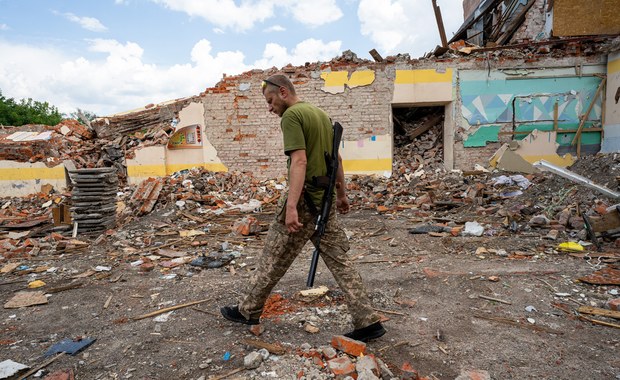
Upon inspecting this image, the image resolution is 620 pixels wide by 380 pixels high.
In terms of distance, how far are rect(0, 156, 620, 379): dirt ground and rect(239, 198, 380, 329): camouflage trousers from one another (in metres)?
0.34

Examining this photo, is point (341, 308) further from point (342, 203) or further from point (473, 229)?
point (473, 229)

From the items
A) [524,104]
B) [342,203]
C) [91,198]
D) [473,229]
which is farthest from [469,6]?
[342,203]

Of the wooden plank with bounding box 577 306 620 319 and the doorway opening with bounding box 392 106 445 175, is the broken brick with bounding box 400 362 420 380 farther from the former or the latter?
the doorway opening with bounding box 392 106 445 175

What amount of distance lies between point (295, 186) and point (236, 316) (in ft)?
4.13

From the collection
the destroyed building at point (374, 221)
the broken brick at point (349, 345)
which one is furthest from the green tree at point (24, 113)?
the broken brick at point (349, 345)

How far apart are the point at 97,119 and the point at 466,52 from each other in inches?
476

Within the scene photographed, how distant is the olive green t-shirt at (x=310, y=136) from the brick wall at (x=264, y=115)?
7855mm

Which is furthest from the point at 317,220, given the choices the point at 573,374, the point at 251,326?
the point at 573,374

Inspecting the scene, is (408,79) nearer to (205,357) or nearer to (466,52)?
(466,52)

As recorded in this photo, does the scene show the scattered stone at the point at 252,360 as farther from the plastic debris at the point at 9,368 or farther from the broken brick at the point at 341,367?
the plastic debris at the point at 9,368

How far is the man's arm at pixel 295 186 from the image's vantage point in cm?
231

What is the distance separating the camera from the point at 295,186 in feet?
7.64

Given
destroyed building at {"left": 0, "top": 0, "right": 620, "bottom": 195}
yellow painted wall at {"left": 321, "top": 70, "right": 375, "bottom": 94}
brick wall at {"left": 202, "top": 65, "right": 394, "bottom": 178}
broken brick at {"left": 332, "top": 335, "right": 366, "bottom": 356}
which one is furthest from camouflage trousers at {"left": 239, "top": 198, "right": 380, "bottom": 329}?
yellow painted wall at {"left": 321, "top": 70, "right": 375, "bottom": 94}

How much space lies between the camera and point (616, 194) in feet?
18.1
